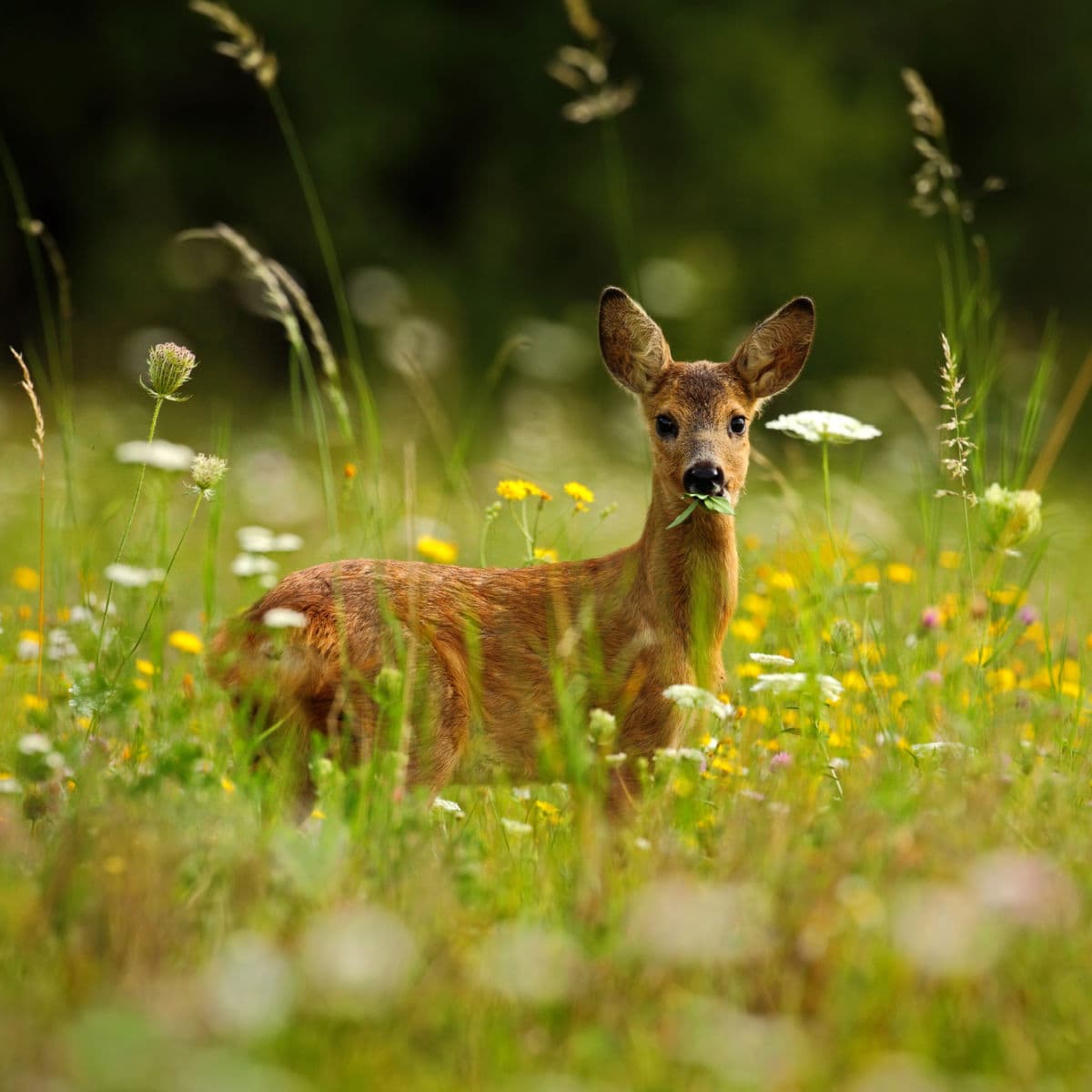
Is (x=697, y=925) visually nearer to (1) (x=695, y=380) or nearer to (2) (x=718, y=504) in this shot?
(2) (x=718, y=504)

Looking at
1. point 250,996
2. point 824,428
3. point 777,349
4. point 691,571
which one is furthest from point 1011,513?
point 250,996

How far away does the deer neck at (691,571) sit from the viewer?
4.39 m

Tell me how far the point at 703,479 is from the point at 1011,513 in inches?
31.2

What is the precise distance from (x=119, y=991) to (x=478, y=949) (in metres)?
0.56

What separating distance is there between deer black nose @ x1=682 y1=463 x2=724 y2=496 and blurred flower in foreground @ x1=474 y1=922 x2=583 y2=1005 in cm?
200

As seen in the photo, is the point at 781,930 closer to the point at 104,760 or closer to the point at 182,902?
the point at 182,902

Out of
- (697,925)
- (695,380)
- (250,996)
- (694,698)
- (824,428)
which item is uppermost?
(695,380)

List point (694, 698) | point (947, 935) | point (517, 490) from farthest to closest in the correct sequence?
1. point (517, 490)
2. point (694, 698)
3. point (947, 935)

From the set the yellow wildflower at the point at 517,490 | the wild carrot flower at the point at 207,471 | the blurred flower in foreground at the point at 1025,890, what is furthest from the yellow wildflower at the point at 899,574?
the blurred flower in foreground at the point at 1025,890

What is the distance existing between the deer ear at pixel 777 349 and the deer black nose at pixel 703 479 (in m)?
0.60

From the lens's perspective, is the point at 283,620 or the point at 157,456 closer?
the point at 283,620

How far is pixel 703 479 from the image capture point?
4289 millimetres

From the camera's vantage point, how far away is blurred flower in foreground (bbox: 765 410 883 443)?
13.3 feet

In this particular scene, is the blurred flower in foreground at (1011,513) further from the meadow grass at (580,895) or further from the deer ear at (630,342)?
the deer ear at (630,342)
